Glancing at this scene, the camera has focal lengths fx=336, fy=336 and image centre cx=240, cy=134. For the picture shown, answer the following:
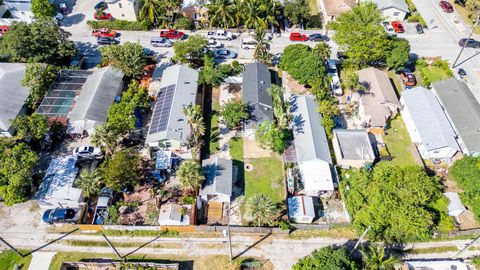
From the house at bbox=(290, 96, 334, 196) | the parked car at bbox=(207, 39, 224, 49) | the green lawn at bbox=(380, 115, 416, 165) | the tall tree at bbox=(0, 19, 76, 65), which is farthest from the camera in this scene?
the parked car at bbox=(207, 39, 224, 49)

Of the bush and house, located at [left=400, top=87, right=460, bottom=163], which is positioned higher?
the bush

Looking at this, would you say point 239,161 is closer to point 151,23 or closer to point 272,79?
point 272,79

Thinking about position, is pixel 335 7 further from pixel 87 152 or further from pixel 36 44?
pixel 36 44

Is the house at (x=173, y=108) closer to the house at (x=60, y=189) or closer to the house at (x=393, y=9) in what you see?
the house at (x=60, y=189)

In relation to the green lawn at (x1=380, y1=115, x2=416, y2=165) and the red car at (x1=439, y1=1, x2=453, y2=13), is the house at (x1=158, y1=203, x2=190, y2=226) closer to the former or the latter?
the green lawn at (x1=380, y1=115, x2=416, y2=165)

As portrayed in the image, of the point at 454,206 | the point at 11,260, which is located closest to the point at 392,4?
the point at 454,206

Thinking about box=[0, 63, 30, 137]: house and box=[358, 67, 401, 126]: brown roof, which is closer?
box=[0, 63, 30, 137]: house

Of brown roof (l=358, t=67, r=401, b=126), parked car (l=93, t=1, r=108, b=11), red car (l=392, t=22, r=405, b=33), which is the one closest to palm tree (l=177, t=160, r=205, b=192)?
brown roof (l=358, t=67, r=401, b=126)
